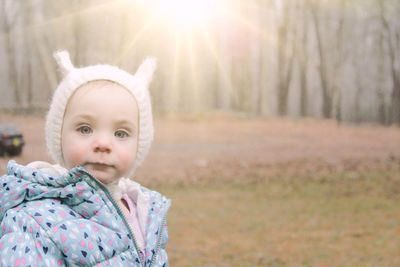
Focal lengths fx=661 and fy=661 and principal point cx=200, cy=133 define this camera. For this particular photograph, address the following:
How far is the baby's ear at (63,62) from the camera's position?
6.96ft

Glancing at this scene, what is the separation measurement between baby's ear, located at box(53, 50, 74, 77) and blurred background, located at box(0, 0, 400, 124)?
1439 cm

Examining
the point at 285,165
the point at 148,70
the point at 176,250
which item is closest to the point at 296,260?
the point at 176,250

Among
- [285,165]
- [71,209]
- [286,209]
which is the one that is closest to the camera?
[71,209]

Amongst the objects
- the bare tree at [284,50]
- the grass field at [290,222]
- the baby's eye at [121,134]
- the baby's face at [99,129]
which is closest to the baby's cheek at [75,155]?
the baby's face at [99,129]

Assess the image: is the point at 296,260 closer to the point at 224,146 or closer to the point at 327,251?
the point at 327,251

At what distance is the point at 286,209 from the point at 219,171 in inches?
122

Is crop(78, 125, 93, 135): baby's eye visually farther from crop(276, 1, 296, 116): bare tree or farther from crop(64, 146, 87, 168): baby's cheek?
→ crop(276, 1, 296, 116): bare tree

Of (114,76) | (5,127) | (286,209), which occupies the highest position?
(114,76)

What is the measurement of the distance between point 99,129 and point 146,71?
0.35 meters

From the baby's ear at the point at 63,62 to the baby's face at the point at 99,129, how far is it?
0.13 m

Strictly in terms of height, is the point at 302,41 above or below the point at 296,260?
above

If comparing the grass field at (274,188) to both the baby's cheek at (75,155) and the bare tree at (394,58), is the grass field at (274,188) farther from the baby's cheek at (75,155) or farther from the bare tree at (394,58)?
the baby's cheek at (75,155)

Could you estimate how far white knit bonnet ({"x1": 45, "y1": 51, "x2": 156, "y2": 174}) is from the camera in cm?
203

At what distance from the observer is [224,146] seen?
15094 mm
